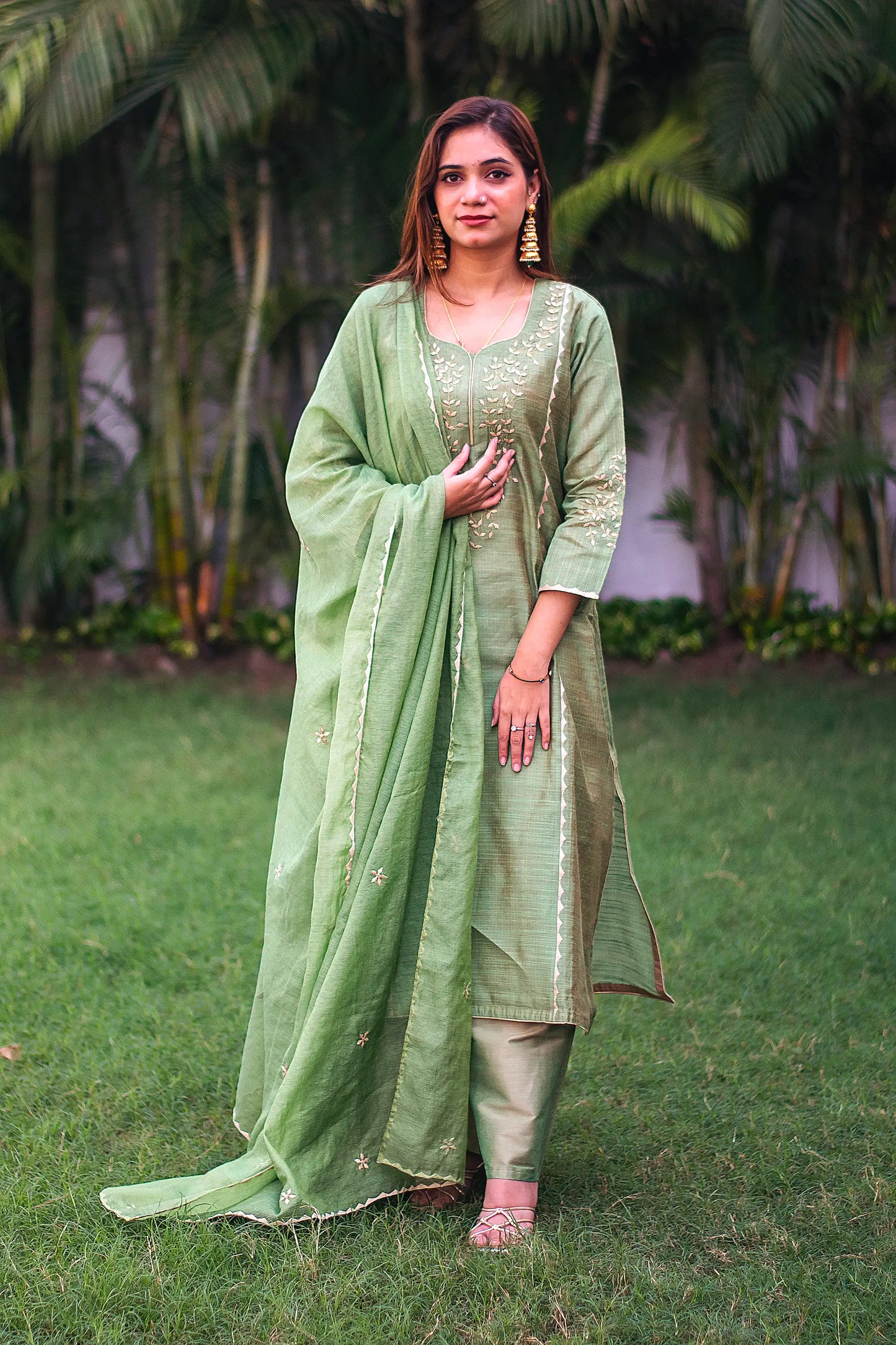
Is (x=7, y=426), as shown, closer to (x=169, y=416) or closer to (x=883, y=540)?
(x=169, y=416)

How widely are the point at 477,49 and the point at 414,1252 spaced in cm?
628

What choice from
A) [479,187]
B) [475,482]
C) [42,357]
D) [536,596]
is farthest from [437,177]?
[42,357]

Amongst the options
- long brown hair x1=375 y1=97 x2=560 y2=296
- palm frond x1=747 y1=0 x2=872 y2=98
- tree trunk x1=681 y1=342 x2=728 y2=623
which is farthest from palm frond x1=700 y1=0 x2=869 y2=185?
long brown hair x1=375 y1=97 x2=560 y2=296

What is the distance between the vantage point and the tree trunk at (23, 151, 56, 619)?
→ 686cm

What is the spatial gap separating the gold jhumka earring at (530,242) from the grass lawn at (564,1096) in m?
1.62

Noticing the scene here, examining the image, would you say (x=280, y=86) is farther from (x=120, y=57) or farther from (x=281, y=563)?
(x=281, y=563)

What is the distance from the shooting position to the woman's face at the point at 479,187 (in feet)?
7.22

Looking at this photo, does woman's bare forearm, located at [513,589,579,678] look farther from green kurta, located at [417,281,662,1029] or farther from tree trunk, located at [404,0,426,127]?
tree trunk, located at [404,0,426,127]

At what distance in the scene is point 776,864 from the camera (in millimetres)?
4102

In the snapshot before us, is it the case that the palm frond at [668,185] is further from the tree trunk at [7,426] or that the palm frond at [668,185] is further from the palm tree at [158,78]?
the tree trunk at [7,426]

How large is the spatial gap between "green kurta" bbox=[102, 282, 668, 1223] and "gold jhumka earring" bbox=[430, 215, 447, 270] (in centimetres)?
8

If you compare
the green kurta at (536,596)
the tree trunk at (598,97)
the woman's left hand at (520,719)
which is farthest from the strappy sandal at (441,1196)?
the tree trunk at (598,97)

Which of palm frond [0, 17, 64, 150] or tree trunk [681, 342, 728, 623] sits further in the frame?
tree trunk [681, 342, 728, 623]

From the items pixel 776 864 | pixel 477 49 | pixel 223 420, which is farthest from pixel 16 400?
pixel 776 864
